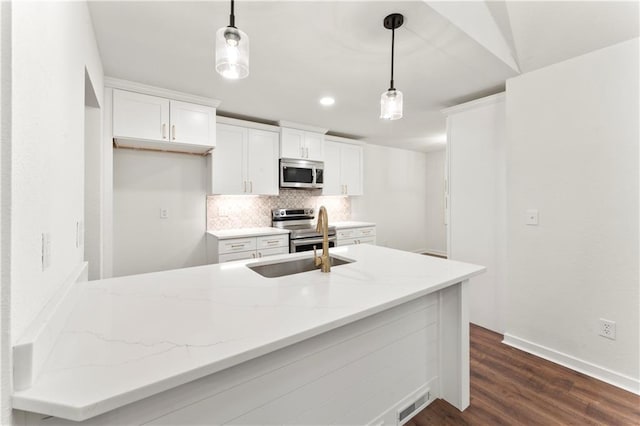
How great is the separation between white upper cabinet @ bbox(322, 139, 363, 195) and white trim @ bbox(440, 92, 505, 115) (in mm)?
1678

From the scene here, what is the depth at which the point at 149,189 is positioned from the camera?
10.3ft

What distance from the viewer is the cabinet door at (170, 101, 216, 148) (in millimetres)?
2771

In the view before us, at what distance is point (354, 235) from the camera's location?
438cm

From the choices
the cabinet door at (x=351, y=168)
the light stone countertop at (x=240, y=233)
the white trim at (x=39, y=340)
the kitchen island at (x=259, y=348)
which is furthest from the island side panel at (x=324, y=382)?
the cabinet door at (x=351, y=168)

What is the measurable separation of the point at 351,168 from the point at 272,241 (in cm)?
197

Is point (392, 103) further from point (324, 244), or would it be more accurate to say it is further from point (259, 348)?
point (259, 348)

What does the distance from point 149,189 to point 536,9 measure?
12.4 ft

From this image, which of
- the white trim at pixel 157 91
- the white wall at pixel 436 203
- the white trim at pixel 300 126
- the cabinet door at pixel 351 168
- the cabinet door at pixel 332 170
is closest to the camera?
the white trim at pixel 157 91

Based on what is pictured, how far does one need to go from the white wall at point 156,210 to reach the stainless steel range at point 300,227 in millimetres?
1013

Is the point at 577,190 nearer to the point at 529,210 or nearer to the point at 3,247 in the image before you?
the point at 529,210

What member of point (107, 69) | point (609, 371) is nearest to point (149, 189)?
point (107, 69)

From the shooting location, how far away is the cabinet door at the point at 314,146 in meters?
3.97

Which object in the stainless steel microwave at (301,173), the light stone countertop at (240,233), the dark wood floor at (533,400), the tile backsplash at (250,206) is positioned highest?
the stainless steel microwave at (301,173)

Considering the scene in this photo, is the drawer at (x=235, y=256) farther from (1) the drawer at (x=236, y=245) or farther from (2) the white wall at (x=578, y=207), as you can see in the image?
(2) the white wall at (x=578, y=207)
